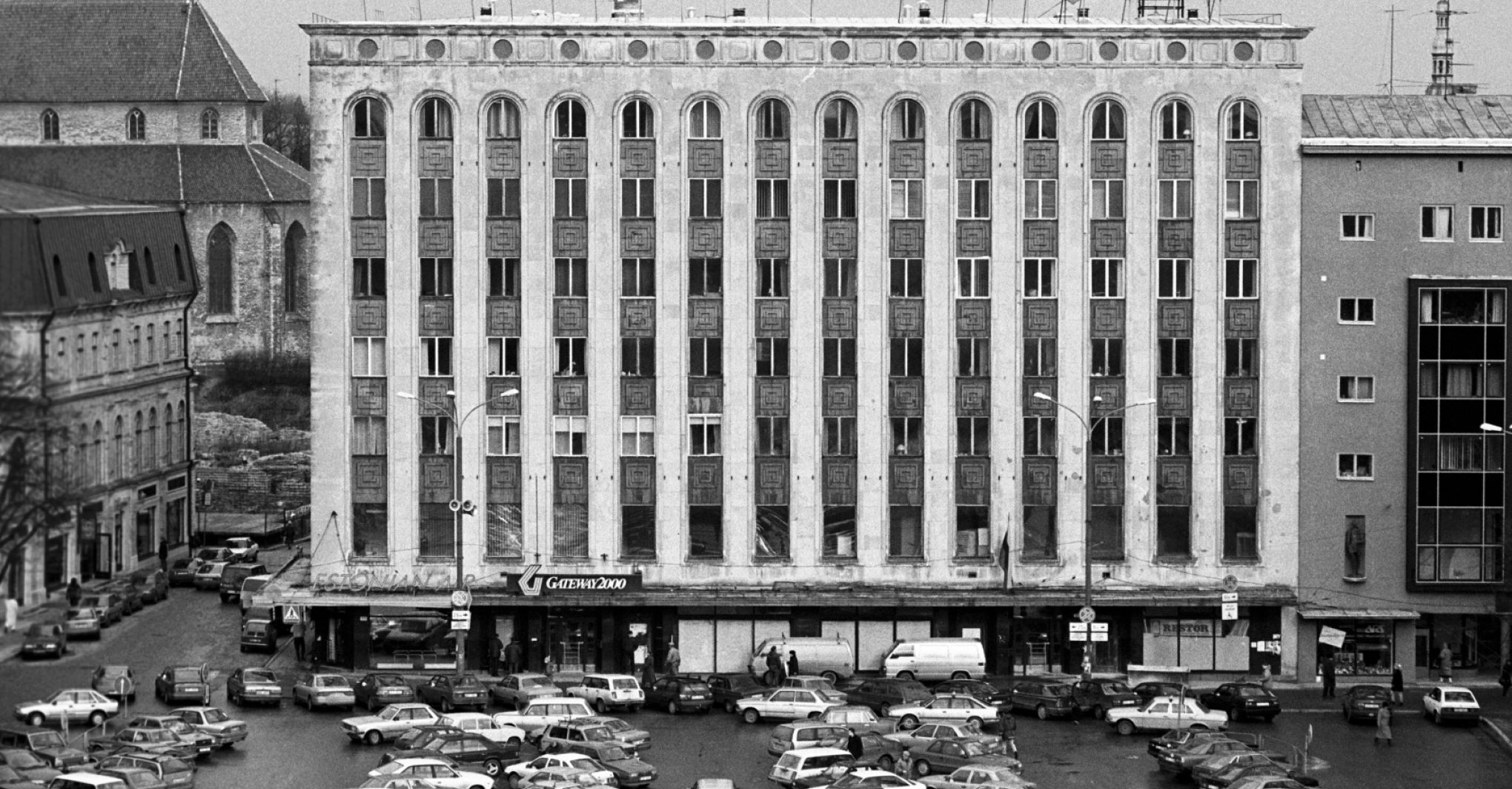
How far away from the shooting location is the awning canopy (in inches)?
4008

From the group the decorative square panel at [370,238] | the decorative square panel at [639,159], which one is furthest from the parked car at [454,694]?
the decorative square panel at [639,159]

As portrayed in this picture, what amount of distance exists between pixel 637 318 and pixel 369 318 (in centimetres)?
1060

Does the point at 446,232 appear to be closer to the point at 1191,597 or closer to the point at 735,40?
the point at 735,40

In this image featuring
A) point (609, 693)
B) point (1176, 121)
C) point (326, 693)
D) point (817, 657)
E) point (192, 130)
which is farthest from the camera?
point (192, 130)

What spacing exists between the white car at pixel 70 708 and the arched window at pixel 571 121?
29.3 meters

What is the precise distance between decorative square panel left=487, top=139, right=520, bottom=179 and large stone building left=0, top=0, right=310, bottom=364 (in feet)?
240

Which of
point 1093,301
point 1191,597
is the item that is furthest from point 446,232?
point 1191,597

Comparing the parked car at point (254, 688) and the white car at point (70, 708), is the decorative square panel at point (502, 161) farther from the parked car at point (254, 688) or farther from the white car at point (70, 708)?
the white car at point (70, 708)

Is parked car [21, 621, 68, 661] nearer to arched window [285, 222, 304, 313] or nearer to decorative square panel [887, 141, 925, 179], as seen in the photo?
decorative square panel [887, 141, 925, 179]

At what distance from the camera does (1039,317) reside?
104 metres

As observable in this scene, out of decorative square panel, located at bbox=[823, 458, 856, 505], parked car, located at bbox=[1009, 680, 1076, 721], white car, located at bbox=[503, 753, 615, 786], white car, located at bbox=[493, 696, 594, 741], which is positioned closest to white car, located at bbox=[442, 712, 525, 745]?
white car, located at bbox=[493, 696, 594, 741]

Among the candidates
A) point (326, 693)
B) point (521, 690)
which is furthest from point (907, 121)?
point (326, 693)

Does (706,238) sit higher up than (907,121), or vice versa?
(907,121)

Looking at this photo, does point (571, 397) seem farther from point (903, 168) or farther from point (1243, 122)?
point (1243, 122)
